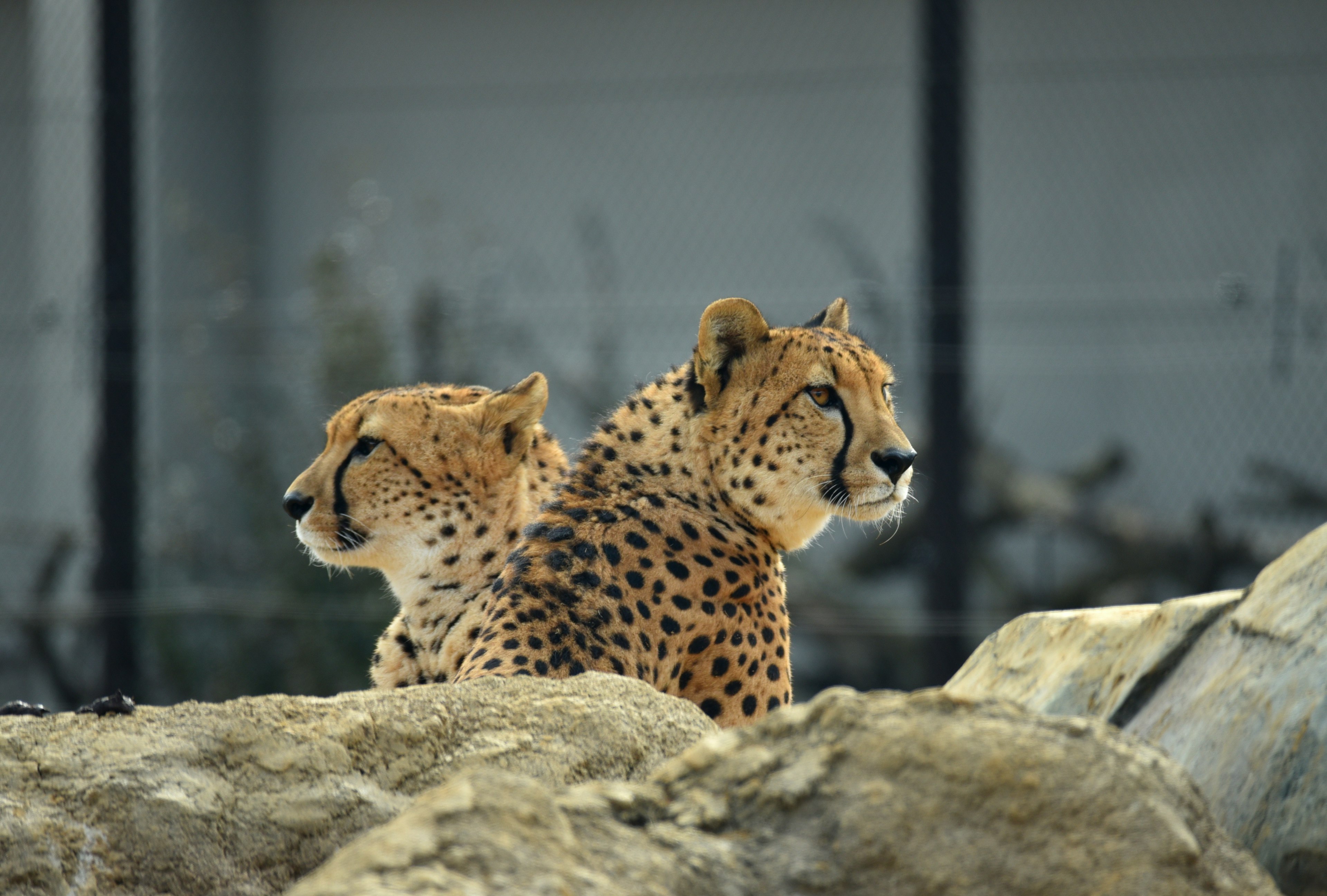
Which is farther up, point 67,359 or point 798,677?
point 67,359

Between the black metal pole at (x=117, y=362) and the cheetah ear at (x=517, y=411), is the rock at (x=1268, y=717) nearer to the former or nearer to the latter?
the cheetah ear at (x=517, y=411)

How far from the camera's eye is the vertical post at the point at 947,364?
4828mm

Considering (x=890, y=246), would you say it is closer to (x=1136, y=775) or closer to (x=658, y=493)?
(x=658, y=493)

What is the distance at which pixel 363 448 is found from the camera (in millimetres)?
2869

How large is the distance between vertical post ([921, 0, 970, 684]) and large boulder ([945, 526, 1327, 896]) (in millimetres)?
2695

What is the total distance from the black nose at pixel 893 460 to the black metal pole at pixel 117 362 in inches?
138

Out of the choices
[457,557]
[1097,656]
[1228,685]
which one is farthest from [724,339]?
[1228,685]

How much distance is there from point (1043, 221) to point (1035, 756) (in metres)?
5.70

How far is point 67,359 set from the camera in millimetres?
6734

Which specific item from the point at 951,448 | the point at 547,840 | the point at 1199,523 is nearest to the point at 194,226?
the point at 951,448

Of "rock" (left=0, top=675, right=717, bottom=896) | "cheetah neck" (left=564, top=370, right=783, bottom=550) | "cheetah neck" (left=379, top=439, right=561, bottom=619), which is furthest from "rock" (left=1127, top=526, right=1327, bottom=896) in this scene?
"cheetah neck" (left=379, top=439, right=561, bottom=619)

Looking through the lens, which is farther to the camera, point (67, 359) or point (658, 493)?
point (67, 359)

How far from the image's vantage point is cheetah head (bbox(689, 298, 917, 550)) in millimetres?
2553

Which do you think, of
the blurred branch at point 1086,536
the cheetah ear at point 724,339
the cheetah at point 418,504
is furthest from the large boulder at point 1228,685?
the blurred branch at point 1086,536
